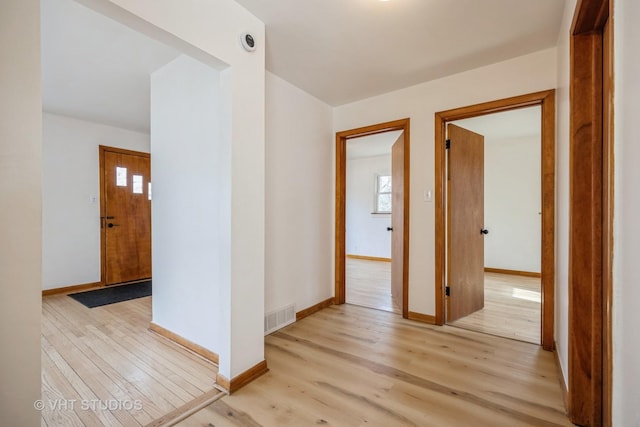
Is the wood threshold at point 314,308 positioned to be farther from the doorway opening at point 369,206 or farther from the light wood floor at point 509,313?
the doorway opening at point 369,206

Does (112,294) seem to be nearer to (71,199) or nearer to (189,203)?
(71,199)

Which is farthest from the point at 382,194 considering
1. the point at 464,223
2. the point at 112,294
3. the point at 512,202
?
the point at 112,294

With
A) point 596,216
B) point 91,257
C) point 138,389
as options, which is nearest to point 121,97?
point 91,257

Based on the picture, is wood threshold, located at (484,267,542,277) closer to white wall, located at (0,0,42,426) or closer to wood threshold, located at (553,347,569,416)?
wood threshold, located at (553,347,569,416)

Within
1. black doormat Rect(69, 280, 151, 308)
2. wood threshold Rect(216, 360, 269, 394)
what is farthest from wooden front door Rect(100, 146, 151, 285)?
wood threshold Rect(216, 360, 269, 394)

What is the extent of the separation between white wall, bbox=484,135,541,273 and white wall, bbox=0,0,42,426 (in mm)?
5825

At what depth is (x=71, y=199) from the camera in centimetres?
388

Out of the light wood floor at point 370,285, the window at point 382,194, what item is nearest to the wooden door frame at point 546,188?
the light wood floor at point 370,285

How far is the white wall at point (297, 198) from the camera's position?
102 inches

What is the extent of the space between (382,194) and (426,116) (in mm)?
3847

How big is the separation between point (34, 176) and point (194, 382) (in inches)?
59.5

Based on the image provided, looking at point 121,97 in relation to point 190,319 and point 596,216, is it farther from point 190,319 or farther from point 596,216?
point 596,216

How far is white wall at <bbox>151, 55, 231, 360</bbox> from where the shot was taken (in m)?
2.04

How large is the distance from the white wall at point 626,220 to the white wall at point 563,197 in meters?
1.03
